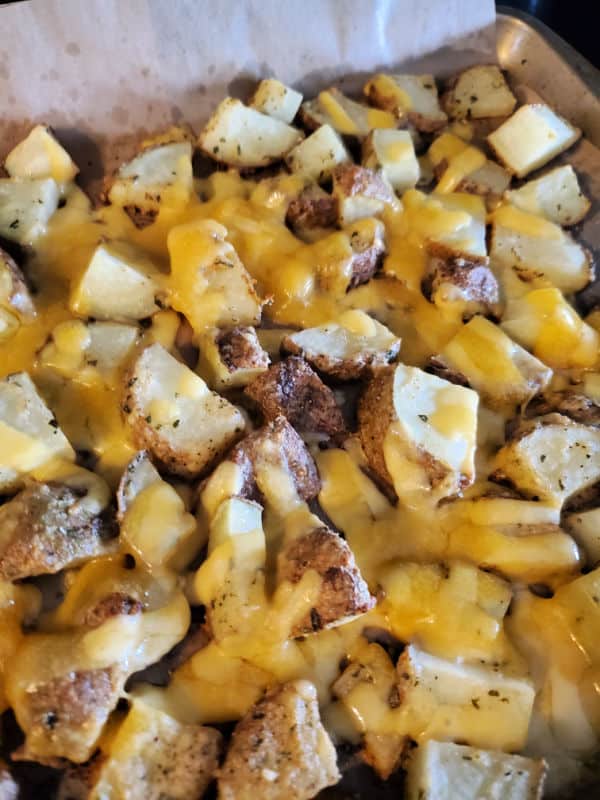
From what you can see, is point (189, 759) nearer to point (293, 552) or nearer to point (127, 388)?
point (293, 552)

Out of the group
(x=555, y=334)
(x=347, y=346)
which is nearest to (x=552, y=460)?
(x=555, y=334)

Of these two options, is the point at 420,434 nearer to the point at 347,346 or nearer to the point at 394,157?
the point at 347,346

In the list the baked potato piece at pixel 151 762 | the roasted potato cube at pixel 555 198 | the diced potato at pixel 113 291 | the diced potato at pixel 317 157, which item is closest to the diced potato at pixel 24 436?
Answer: the diced potato at pixel 113 291

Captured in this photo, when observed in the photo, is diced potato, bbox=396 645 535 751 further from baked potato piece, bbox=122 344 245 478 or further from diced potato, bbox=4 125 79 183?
diced potato, bbox=4 125 79 183

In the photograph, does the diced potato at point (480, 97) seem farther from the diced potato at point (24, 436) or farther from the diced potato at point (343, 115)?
the diced potato at point (24, 436)

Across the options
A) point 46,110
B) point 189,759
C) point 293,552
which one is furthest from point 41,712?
point 46,110

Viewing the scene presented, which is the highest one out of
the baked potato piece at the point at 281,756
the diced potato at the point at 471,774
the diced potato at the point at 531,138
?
the diced potato at the point at 531,138

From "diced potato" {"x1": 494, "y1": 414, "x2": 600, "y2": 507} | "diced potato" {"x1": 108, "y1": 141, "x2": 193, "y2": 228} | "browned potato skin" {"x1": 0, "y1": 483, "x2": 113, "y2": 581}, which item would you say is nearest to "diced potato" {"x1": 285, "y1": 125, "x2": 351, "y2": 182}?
"diced potato" {"x1": 108, "y1": 141, "x2": 193, "y2": 228}
